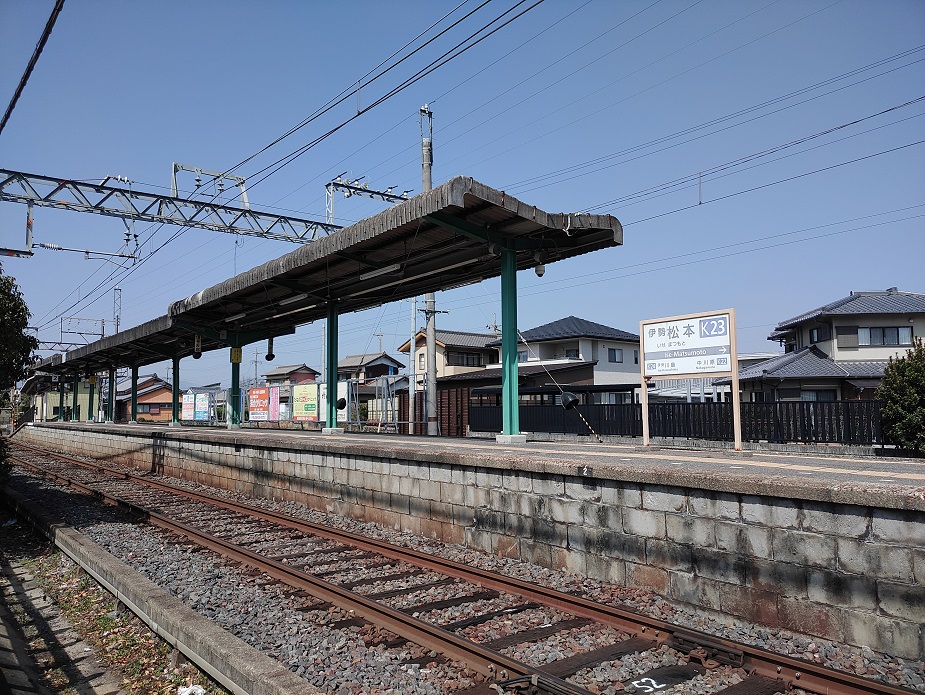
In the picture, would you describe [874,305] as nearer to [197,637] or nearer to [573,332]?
[573,332]

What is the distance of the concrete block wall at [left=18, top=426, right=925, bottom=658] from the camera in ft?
14.2

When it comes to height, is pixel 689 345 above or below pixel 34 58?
below

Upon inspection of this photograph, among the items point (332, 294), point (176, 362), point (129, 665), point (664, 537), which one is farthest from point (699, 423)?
point (176, 362)

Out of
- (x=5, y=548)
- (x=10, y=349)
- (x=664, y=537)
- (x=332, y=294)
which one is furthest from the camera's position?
(x=332, y=294)

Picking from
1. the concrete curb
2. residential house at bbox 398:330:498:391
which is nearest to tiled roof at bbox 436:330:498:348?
residential house at bbox 398:330:498:391

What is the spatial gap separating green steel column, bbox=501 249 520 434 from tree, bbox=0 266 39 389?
8.43 meters

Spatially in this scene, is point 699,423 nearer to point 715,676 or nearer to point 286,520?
point 286,520

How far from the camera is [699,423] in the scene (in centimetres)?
1777

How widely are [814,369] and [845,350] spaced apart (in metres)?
2.41

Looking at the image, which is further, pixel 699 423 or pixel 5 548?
pixel 699 423

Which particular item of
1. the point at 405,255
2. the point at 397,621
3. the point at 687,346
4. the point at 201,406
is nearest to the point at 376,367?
the point at 201,406

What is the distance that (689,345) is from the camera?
932 centimetres

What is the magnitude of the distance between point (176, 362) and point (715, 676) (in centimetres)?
2705

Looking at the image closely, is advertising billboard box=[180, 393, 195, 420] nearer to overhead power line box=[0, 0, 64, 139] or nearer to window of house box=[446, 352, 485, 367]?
window of house box=[446, 352, 485, 367]
